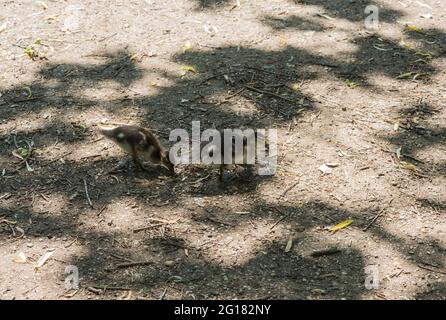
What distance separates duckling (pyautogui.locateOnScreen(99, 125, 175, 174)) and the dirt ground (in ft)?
0.54

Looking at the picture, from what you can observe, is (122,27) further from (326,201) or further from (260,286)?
(260,286)

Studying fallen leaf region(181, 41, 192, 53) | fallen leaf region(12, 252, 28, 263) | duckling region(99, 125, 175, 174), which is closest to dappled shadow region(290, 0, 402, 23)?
fallen leaf region(181, 41, 192, 53)

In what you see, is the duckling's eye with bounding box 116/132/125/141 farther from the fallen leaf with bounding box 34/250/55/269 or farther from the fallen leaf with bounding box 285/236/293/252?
the fallen leaf with bounding box 285/236/293/252

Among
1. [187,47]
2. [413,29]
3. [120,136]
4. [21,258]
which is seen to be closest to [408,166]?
[120,136]

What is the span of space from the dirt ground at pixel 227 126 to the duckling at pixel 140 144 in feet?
0.54

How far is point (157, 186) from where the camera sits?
5.34 metres

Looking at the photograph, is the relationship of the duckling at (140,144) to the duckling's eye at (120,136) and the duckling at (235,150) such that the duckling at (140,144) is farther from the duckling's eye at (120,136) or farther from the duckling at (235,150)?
the duckling at (235,150)

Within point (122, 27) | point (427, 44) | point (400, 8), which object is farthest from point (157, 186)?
point (400, 8)

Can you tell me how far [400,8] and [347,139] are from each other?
9.16ft

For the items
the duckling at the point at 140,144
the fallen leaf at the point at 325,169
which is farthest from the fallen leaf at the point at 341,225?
the duckling at the point at 140,144

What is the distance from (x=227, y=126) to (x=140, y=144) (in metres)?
0.99

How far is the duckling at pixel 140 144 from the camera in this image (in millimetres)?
5309

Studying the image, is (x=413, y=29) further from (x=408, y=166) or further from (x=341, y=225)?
(x=341, y=225)
